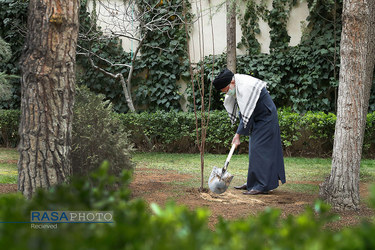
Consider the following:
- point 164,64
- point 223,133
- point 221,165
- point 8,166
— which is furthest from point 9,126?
point 221,165

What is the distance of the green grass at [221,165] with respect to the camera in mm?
5738

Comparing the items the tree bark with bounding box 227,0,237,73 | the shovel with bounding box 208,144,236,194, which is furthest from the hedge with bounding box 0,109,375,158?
the shovel with bounding box 208,144,236,194

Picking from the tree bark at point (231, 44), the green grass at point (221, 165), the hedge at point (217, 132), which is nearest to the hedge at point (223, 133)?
the hedge at point (217, 132)

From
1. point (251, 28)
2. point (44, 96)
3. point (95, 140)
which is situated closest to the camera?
point (44, 96)

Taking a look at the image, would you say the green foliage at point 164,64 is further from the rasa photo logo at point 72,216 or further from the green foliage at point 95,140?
the rasa photo logo at point 72,216

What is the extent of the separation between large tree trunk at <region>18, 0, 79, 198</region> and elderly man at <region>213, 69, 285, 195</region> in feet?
7.49

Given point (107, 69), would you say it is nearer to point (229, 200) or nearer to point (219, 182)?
point (219, 182)

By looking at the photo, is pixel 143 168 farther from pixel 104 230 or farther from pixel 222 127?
pixel 104 230

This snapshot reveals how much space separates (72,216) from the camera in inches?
52.3

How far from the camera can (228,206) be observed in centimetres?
426

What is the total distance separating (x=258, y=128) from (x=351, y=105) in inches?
55.4

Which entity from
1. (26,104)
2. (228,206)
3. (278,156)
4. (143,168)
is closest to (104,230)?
(26,104)

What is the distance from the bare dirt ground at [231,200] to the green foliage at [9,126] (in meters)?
5.40

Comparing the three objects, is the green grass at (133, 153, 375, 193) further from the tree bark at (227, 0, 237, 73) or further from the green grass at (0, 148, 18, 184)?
the tree bark at (227, 0, 237, 73)
